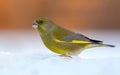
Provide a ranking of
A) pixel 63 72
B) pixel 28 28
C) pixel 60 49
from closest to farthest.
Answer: pixel 63 72 → pixel 60 49 → pixel 28 28

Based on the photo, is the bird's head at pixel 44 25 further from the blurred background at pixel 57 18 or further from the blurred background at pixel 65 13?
the blurred background at pixel 65 13

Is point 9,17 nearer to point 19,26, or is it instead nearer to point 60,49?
point 19,26

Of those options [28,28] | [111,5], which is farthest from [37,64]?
[111,5]

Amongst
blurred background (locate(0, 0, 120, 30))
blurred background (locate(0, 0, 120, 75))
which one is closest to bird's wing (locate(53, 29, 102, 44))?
blurred background (locate(0, 0, 120, 75))

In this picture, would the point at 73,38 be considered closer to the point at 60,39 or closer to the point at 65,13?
the point at 60,39

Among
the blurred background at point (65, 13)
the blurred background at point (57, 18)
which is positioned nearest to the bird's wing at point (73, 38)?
the blurred background at point (57, 18)

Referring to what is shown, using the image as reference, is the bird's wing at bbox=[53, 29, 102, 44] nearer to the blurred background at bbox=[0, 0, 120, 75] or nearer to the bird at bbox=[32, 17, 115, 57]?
the bird at bbox=[32, 17, 115, 57]
